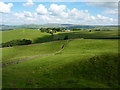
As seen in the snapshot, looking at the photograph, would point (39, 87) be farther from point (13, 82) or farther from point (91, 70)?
point (91, 70)

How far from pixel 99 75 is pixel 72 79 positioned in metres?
6.78

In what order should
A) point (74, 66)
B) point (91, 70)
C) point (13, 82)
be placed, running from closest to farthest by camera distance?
point (13, 82), point (91, 70), point (74, 66)

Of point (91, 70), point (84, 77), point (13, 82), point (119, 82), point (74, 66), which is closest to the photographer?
point (13, 82)

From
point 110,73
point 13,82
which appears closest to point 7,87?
point 13,82

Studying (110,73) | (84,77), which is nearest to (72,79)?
(84,77)

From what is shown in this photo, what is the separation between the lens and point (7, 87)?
2606 centimetres

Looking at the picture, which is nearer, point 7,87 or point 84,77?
point 7,87

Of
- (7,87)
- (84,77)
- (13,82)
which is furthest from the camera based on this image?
(84,77)

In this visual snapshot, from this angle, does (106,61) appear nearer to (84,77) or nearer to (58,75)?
(84,77)

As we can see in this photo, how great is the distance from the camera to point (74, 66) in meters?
40.8

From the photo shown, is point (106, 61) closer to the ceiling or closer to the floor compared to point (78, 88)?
closer to the ceiling

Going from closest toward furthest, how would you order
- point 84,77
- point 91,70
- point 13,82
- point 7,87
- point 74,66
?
1. point 7,87
2. point 13,82
3. point 84,77
4. point 91,70
5. point 74,66

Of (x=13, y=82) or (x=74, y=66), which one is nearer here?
(x=13, y=82)

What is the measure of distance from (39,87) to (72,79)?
26.7ft
